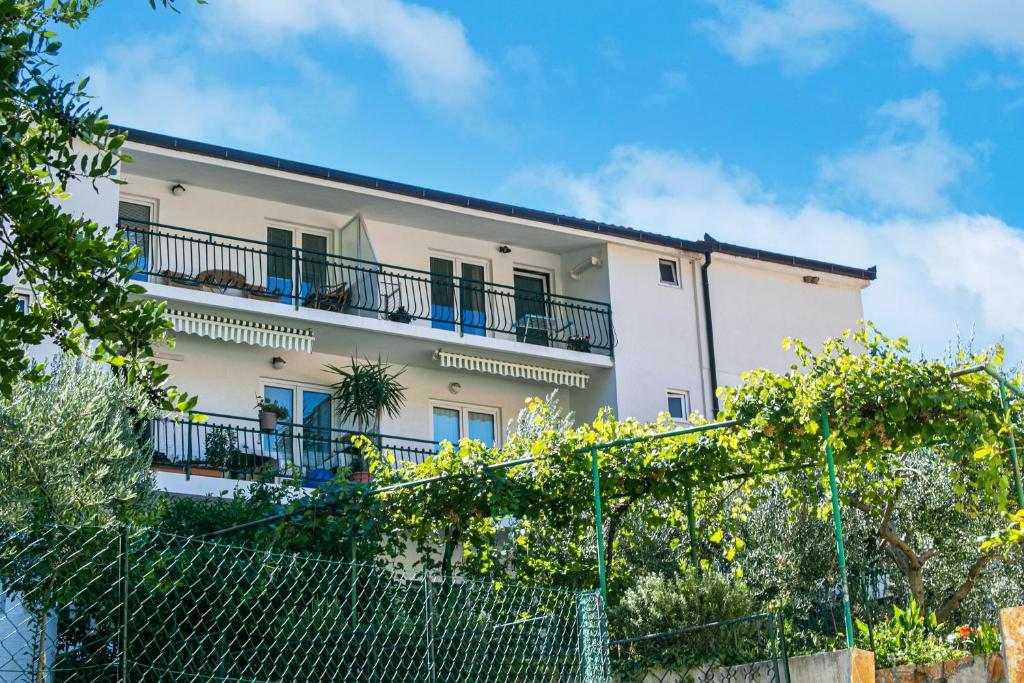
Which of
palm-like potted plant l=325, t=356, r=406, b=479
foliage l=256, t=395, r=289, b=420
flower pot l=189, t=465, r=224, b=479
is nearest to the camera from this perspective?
flower pot l=189, t=465, r=224, b=479

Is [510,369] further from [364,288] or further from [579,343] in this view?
[364,288]

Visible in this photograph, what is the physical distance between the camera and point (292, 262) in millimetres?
20656

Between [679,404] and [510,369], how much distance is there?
11.0ft

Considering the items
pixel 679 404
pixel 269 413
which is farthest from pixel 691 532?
pixel 679 404

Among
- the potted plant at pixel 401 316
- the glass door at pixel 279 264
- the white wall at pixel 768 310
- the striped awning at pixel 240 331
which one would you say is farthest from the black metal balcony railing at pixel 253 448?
the white wall at pixel 768 310

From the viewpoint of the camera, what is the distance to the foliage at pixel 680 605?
10.6m

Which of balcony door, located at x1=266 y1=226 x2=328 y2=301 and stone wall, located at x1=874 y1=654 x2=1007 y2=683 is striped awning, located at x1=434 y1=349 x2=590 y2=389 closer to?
balcony door, located at x1=266 y1=226 x2=328 y2=301

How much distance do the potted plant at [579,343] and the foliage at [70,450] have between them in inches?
340

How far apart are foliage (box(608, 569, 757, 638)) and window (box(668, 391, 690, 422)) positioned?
11563 mm

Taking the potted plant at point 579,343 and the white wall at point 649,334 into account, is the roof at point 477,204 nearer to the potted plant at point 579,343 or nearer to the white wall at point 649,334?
the white wall at point 649,334

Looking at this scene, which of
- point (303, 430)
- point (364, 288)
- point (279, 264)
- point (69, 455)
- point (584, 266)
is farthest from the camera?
point (584, 266)

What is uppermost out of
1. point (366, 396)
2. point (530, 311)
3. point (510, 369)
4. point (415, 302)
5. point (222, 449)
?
point (530, 311)

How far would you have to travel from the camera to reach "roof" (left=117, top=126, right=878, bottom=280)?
18969mm

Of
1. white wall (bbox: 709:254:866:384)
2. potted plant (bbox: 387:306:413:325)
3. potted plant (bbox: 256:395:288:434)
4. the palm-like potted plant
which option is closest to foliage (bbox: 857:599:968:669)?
the palm-like potted plant
